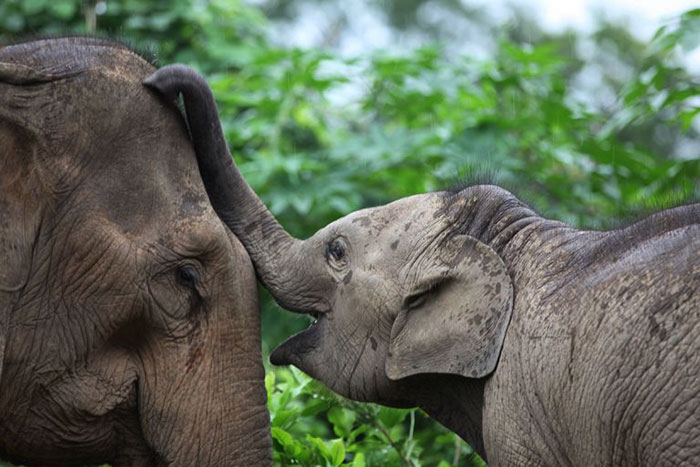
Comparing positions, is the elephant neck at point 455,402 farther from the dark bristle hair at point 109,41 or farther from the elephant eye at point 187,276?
the dark bristle hair at point 109,41

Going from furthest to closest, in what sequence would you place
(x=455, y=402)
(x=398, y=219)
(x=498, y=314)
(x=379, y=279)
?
(x=398, y=219), (x=379, y=279), (x=455, y=402), (x=498, y=314)

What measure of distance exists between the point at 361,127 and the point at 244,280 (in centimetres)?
710

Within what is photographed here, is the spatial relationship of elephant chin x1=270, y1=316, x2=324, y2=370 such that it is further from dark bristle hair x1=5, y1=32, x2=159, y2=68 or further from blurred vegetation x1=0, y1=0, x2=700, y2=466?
blurred vegetation x1=0, y1=0, x2=700, y2=466

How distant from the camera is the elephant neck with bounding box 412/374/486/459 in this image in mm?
4715

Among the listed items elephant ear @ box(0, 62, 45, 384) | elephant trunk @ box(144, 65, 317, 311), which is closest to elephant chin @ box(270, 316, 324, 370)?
elephant trunk @ box(144, 65, 317, 311)

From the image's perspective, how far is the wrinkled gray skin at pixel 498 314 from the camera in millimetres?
4008

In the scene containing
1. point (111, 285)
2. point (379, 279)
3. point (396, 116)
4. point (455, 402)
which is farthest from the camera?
point (396, 116)

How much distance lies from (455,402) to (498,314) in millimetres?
449

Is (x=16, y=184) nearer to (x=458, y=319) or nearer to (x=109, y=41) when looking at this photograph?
Result: (x=109, y=41)

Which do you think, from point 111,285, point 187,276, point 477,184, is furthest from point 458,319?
point 111,285

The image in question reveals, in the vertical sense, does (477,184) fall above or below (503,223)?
above

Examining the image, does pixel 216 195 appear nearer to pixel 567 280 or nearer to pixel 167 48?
pixel 567 280

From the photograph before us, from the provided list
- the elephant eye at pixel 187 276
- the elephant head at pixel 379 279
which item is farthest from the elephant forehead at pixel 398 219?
the elephant eye at pixel 187 276

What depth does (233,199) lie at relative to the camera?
512cm
